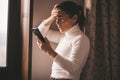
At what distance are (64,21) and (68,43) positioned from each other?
16 centimetres

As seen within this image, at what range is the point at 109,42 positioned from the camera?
6.40ft

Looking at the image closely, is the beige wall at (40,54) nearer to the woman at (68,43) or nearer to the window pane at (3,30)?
the woman at (68,43)

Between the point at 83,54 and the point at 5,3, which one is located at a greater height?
the point at 5,3

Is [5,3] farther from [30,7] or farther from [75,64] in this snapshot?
[75,64]

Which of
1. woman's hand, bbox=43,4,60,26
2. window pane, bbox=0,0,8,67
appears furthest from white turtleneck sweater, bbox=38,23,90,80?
window pane, bbox=0,0,8,67

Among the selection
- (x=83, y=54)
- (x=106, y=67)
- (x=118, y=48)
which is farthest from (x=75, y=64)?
(x=118, y=48)

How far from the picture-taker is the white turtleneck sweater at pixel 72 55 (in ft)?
5.41

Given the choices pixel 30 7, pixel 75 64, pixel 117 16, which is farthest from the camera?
pixel 117 16

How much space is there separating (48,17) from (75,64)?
0.49 metres

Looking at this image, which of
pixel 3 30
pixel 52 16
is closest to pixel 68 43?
pixel 52 16

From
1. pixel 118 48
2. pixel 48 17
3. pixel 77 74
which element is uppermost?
pixel 48 17

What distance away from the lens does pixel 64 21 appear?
1.79 metres

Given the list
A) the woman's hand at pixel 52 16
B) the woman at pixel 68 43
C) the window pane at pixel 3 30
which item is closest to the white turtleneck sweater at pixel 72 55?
the woman at pixel 68 43

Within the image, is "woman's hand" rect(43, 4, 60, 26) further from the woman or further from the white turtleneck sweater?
the white turtleneck sweater
